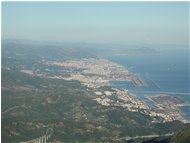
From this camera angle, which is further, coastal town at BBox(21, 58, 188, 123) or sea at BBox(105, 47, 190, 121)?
sea at BBox(105, 47, 190, 121)

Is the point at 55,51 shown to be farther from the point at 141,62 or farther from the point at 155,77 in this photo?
the point at 155,77

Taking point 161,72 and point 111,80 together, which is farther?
point 161,72

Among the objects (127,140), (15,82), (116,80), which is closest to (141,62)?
(116,80)

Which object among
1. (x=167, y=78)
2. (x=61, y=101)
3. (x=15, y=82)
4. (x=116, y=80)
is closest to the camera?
(x=61, y=101)

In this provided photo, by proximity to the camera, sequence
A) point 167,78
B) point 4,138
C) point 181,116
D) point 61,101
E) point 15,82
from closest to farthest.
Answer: point 4,138 < point 181,116 < point 61,101 < point 15,82 < point 167,78

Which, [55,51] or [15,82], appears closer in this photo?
[15,82]
